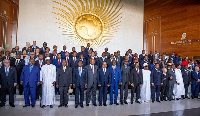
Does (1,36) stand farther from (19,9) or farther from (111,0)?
(111,0)

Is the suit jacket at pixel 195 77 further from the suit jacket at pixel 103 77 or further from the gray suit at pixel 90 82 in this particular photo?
the gray suit at pixel 90 82

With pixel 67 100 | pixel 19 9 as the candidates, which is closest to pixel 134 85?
pixel 67 100

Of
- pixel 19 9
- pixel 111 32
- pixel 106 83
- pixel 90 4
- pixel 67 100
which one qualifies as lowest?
pixel 67 100

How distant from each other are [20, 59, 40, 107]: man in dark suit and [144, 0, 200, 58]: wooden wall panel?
8317mm

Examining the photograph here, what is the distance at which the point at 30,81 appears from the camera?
18.3ft

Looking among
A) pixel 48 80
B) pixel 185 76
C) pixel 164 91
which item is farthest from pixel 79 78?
pixel 185 76

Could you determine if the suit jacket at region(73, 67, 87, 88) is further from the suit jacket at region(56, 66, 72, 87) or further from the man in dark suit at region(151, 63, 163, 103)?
the man in dark suit at region(151, 63, 163, 103)

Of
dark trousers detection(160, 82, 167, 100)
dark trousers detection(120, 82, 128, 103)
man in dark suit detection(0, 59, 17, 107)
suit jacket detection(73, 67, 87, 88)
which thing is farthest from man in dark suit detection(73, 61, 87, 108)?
dark trousers detection(160, 82, 167, 100)

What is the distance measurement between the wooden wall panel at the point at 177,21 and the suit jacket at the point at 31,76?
8302 millimetres

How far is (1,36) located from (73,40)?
391cm

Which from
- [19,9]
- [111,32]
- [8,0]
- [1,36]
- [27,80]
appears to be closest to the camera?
[27,80]

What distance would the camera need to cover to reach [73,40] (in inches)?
437

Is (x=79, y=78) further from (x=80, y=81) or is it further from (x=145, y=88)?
(x=145, y=88)

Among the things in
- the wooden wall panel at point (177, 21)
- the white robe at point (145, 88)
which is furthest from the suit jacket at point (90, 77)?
the wooden wall panel at point (177, 21)
